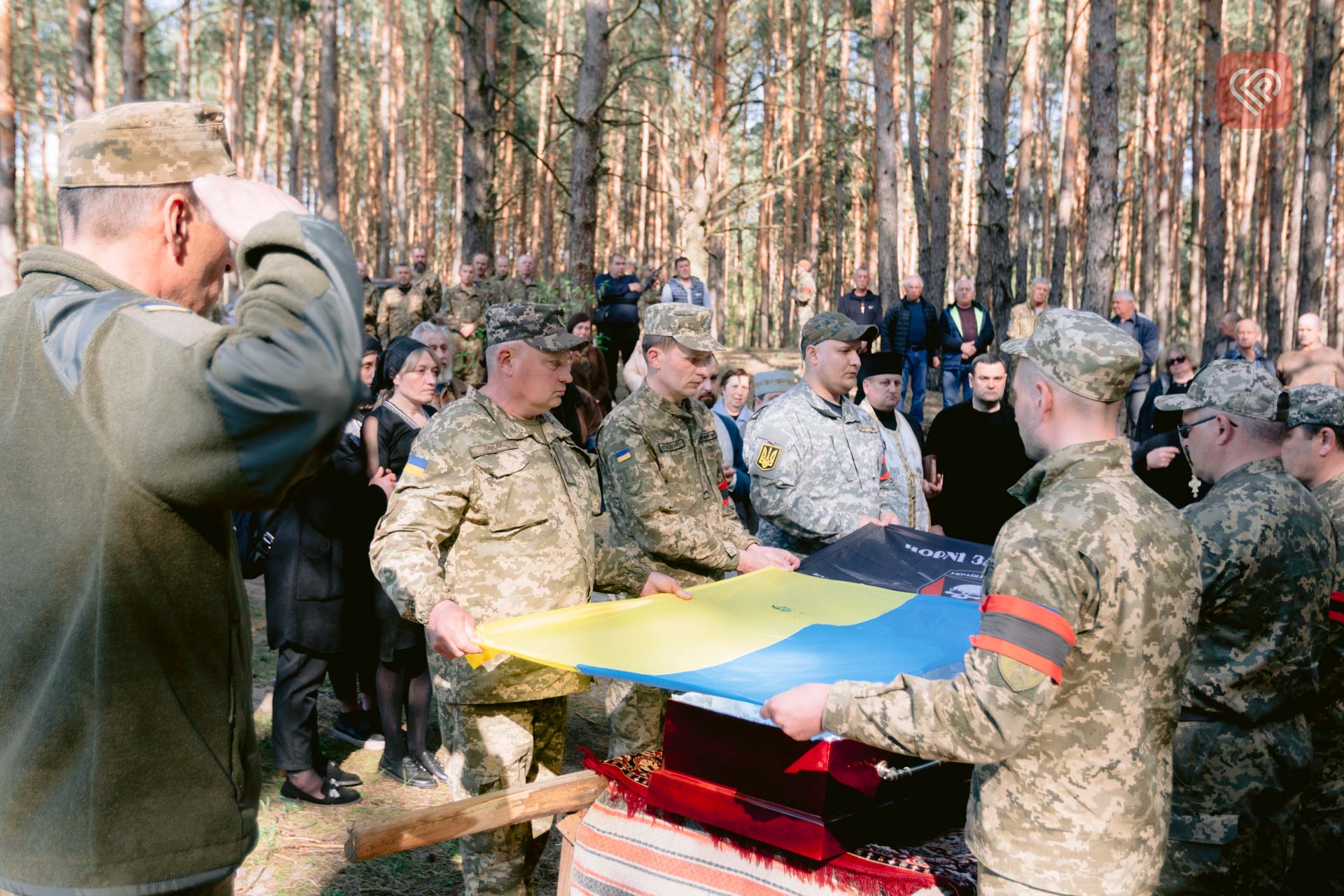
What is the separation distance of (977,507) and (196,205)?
5966 millimetres

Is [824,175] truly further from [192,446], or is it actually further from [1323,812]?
[192,446]

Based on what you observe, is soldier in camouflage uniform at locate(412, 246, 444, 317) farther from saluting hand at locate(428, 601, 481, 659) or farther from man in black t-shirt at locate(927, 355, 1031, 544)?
saluting hand at locate(428, 601, 481, 659)

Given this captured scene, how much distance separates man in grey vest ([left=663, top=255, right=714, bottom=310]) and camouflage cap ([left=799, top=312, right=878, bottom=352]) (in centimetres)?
925

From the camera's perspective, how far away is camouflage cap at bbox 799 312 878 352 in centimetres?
542

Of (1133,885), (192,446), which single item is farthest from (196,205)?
(1133,885)

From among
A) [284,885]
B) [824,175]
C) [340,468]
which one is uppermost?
[824,175]

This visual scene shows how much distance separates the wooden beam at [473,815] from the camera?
9.25 feet

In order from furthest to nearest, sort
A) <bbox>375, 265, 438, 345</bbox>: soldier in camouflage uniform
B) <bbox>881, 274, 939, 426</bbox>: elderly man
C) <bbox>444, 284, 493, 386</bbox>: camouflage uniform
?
<bbox>375, 265, 438, 345</bbox>: soldier in camouflage uniform
<bbox>881, 274, 939, 426</bbox>: elderly man
<bbox>444, 284, 493, 386</bbox>: camouflage uniform

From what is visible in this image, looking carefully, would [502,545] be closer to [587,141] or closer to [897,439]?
→ [897,439]

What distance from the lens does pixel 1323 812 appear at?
4098 millimetres

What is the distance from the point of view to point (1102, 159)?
1154cm

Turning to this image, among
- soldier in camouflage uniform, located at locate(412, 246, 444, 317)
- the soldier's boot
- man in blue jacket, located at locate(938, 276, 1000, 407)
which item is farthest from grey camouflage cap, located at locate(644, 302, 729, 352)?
soldier in camouflage uniform, located at locate(412, 246, 444, 317)

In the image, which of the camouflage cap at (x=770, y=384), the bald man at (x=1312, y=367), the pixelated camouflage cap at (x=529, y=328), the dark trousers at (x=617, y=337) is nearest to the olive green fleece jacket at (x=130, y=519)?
the pixelated camouflage cap at (x=529, y=328)

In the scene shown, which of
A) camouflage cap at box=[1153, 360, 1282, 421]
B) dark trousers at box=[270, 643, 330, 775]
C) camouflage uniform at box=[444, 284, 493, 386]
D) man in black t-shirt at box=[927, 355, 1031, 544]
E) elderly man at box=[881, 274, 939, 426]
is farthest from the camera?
elderly man at box=[881, 274, 939, 426]
